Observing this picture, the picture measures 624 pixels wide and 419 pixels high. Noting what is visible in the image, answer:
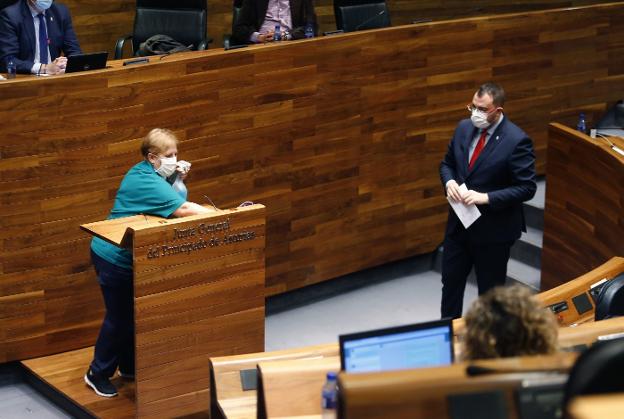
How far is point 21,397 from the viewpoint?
5.06 metres

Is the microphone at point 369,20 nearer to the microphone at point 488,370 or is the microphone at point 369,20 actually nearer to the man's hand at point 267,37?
the man's hand at point 267,37

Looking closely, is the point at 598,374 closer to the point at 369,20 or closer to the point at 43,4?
the point at 43,4

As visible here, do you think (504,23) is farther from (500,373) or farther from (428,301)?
(500,373)

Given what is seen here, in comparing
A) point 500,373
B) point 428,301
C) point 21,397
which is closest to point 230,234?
point 21,397

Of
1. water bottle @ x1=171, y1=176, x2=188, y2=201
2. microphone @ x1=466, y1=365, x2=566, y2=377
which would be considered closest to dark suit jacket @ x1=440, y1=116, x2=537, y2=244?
water bottle @ x1=171, y1=176, x2=188, y2=201

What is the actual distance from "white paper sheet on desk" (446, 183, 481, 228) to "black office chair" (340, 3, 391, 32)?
1840 mm

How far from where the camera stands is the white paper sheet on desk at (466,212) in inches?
195

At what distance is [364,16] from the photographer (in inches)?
265

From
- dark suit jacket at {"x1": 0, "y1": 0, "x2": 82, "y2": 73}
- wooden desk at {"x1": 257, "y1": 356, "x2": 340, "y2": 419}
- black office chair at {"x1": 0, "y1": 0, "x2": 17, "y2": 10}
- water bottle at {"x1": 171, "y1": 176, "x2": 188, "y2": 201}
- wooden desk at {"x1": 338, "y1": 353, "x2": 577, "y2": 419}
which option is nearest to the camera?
wooden desk at {"x1": 338, "y1": 353, "x2": 577, "y2": 419}

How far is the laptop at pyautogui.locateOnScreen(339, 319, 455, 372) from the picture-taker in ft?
9.91

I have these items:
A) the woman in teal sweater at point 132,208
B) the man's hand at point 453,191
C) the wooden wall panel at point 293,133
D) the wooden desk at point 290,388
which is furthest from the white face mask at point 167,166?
the wooden desk at point 290,388

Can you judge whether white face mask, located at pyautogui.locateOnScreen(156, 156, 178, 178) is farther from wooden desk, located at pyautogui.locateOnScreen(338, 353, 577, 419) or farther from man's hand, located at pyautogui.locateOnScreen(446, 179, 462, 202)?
wooden desk, located at pyautogui.locateOnScreen(338, 353, 577, 419)

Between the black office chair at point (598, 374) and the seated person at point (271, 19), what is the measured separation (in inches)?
167

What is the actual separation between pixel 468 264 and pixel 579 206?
34.1 inches
